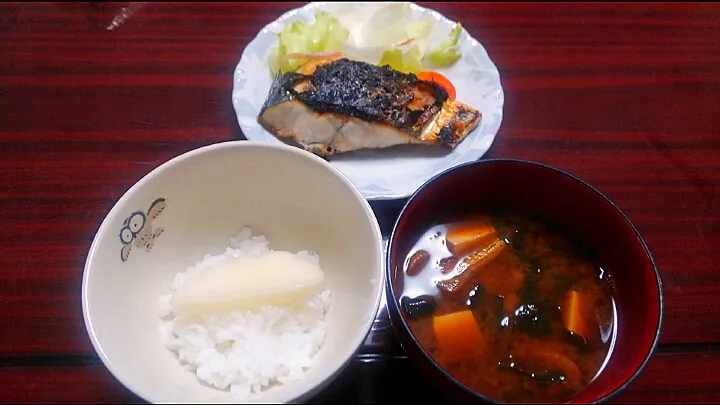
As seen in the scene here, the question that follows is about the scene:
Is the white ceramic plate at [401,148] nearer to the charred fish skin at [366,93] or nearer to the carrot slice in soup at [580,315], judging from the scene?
the charred fish skin at [366,93]

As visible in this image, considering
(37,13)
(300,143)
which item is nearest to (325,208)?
(300,143)

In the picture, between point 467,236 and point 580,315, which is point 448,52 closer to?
point 467,236

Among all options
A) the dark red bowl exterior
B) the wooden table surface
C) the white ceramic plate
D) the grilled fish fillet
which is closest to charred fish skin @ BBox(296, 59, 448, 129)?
the grilled fish fillet

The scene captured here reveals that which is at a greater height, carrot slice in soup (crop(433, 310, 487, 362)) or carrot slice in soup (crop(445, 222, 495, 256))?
carrot slice in soup (crop(445, 222, 495, 256))

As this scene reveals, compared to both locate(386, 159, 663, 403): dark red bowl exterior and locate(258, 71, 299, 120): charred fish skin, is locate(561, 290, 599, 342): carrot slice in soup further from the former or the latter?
locate(258, 71, 299, 120): charred fish skin

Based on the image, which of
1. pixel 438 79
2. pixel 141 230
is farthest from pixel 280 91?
pixel 141 230

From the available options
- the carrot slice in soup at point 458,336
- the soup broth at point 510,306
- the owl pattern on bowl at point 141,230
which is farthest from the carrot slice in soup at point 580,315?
the owl pattern on bowl at point 141,230
